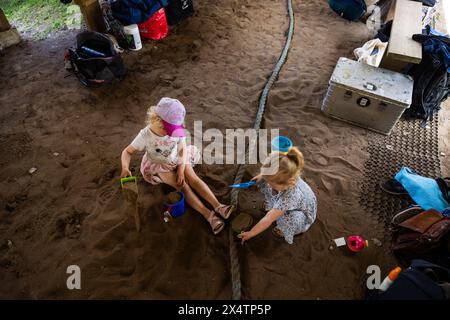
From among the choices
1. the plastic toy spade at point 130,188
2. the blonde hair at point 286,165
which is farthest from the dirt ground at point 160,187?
the blonde hair at point 286,165

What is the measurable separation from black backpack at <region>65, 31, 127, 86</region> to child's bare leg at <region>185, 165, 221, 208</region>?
7.28 ft

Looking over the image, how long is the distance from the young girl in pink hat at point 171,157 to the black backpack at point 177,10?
3.42 m

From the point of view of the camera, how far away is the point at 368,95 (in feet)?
11.0

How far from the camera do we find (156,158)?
260 cm

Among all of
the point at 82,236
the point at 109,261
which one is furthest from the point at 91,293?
the point at 82,236

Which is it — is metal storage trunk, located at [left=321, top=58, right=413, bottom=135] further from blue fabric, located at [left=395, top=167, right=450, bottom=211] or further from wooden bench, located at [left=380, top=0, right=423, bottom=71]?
blue fabric, located at [left=395, top=167, right=450, bottom=211]

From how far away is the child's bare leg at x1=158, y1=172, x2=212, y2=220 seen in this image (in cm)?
268

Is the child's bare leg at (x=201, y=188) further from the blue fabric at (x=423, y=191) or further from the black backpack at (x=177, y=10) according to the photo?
the black backpack at (x=177, y=10)

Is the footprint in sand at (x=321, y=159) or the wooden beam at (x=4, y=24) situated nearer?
the footprint in sand at (x=321, y=159)

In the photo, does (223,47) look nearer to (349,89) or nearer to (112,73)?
(112,73)

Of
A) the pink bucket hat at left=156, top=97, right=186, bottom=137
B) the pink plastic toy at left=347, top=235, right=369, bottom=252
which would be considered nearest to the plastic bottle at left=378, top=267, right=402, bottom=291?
the pink plastic toy at left=347, top=235, right=369, bottom=252

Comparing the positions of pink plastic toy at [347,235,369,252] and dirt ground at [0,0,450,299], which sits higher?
dirt ground at [0,0,450,299]

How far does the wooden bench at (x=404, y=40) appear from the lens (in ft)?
11.4

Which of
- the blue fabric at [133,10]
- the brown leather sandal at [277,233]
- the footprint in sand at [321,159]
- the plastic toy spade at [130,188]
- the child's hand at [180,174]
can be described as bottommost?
the footprint in sand at [321,159]
